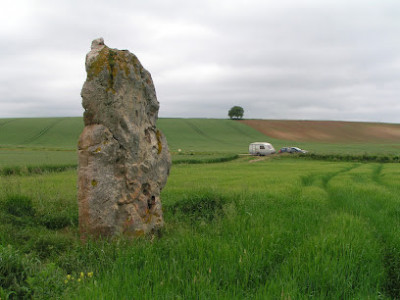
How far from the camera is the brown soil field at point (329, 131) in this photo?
79312 millimetres

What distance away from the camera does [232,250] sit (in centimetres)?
540

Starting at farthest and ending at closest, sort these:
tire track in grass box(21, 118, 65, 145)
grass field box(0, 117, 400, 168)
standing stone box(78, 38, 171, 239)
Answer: grass field box(0, 117, 400, 168) → tire track in grass box(21, 118, 65, 145) → standing stone box(78, 38, 171, 239)

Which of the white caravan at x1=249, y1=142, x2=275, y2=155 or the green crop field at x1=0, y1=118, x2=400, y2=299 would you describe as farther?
the white caravan at x1=249, y1=142, x2=275, y2=155

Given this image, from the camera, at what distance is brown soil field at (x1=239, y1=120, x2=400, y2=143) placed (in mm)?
79312

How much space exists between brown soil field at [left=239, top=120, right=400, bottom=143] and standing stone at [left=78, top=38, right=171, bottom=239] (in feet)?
239

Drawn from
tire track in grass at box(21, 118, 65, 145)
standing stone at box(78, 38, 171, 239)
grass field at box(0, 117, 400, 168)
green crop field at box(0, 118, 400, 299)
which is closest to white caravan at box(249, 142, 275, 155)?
grass field at box(0, 117, 400, 168)

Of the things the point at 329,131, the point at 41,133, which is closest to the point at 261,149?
the point at 329,131

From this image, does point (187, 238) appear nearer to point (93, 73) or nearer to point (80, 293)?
point (80, 293)

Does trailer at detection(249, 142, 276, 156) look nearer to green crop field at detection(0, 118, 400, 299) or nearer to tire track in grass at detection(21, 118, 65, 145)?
green crop field at detection(0, 118, 400, 299)

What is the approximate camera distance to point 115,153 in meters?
7.12

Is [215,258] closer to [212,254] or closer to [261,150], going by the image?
[212,254]

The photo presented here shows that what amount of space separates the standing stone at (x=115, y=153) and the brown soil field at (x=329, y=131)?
73.0 metres

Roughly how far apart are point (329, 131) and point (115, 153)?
88.7 m

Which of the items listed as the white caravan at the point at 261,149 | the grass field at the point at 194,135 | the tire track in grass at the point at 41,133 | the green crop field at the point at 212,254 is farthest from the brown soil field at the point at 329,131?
the green crop field at the point at 212,254
